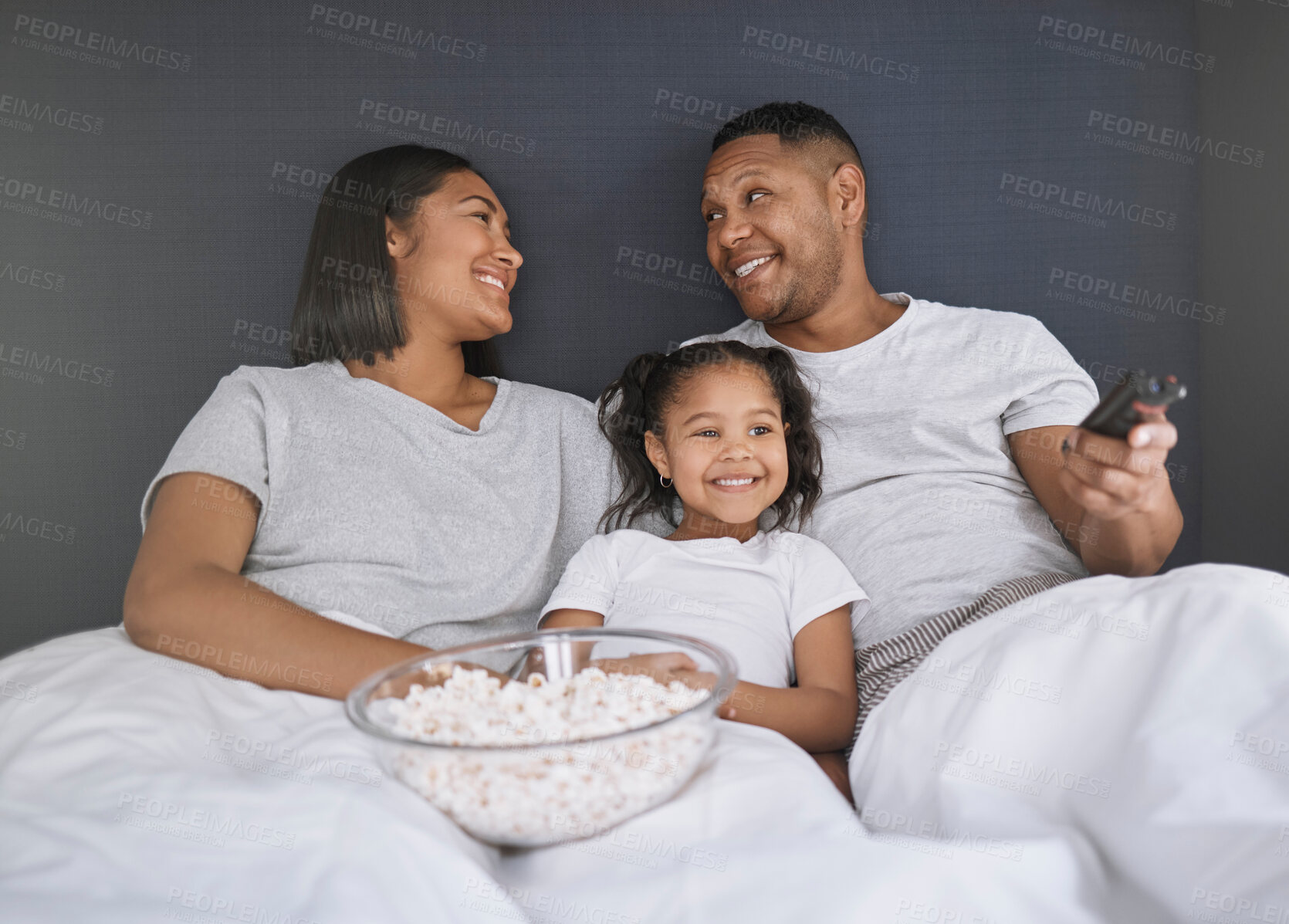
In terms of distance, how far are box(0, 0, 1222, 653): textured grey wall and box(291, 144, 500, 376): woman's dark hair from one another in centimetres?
19

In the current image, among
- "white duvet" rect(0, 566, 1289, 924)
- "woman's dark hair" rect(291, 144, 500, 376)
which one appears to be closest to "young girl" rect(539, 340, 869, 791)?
"white duvet" rect(0, 566, 1289, 924)

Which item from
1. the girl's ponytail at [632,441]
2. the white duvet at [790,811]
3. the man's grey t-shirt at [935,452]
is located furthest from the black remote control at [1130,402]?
the girl's ponytail at [632,441]

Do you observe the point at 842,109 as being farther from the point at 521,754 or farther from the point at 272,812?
the point at 272,812

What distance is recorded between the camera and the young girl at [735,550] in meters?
1.13

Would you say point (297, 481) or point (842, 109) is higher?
point (842, 109)

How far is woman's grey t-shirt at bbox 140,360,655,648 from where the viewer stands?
120 centimetres

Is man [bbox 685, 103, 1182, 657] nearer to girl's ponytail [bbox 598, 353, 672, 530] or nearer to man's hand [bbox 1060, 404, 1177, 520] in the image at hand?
man's hand [bbox 1060, 404, 1177, 520]

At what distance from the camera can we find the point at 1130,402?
2.81 feet

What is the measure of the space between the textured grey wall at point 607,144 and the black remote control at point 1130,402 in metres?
0.83

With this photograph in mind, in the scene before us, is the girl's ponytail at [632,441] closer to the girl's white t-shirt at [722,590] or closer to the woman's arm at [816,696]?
the girl's white t-shirt at [722,590]

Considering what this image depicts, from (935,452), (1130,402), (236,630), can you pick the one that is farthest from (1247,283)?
(236,630)

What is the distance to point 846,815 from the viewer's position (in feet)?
2.55

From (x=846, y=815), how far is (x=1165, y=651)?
338mm

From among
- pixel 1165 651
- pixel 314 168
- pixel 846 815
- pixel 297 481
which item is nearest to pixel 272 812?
pixel 846 815
